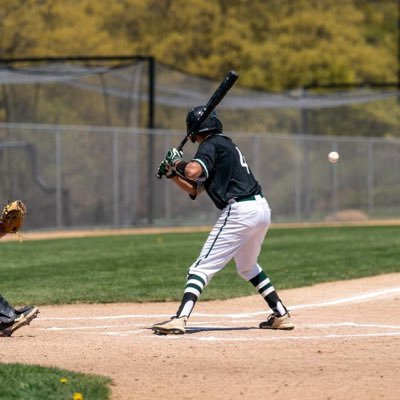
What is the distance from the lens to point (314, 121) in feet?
115

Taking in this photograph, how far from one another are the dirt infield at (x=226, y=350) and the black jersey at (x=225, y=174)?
1.19 meters

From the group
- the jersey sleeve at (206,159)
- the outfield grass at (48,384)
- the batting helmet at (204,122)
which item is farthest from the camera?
the batting helmet at (204,122)

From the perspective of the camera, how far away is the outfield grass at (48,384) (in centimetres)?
622

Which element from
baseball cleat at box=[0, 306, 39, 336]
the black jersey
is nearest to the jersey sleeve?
the black jersey

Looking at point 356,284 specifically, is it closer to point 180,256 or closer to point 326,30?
point 180,256

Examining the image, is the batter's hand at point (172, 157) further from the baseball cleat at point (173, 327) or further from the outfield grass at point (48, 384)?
the outfield grass at point (48, 384)

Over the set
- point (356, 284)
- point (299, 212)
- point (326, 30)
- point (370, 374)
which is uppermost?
point (326, 30)

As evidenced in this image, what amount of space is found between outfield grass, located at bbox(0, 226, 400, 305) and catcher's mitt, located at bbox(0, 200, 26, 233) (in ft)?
9.97

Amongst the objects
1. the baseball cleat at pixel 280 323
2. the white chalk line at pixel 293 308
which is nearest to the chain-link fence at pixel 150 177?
the white chalk line at pixel 293 308

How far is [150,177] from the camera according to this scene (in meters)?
27.6

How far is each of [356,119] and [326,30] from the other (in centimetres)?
728

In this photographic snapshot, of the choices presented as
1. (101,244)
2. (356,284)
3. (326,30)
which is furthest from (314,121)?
(356,284)

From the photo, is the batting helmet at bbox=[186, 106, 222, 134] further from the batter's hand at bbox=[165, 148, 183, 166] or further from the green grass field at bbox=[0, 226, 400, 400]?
the green grass field at bbox=[0, 226, 400, 400]

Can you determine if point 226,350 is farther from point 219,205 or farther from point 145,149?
point 145,149
